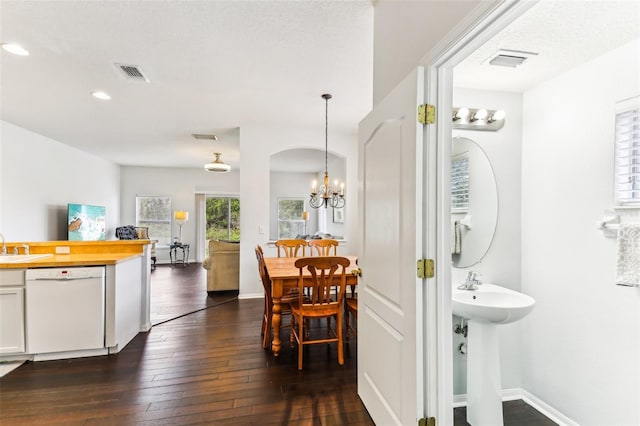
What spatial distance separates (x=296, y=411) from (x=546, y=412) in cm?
175

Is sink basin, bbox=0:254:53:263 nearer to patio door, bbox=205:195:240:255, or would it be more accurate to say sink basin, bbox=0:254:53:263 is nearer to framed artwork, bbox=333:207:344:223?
framed artwork, bbox=333:207:344:223

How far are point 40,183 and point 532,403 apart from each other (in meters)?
7.60

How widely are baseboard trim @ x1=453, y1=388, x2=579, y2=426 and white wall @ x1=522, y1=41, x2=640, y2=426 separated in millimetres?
37

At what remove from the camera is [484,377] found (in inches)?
73.6

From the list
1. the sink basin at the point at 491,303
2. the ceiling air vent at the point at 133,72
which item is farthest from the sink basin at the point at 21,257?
the sink basin at the point at 491,303

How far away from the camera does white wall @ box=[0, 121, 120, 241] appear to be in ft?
15.1

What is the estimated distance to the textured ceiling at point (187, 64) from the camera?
6.85 ft

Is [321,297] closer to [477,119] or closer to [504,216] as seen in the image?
[504,216]

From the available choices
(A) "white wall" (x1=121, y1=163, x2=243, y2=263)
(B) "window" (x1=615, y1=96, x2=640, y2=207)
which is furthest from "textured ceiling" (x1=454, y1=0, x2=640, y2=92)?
(A) "white wall" (x1=121, y1=163, x2=243, y2=263)

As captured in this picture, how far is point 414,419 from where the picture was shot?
1.37m

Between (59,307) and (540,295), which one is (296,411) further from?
(59,307)

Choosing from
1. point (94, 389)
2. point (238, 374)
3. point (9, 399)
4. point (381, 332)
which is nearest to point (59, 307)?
point (9, 399)

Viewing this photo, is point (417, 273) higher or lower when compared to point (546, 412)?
higher

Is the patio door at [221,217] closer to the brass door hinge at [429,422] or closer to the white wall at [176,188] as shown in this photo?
the white wall at [176,188]
